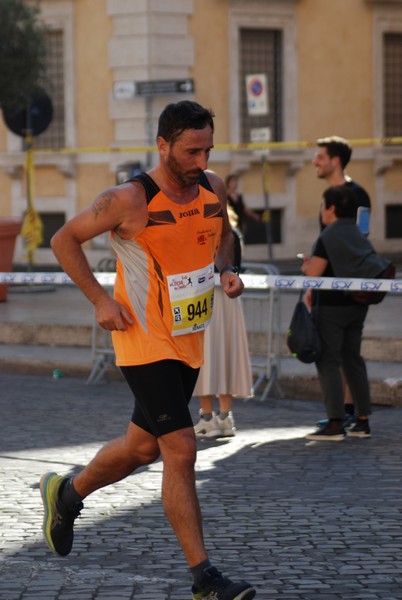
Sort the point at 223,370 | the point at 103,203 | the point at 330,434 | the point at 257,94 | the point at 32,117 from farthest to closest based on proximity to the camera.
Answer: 1. the point at 257,94
2. the point at 32,117
3. the point at 223,370
4. the point at 330,434
5. the point at 103,203

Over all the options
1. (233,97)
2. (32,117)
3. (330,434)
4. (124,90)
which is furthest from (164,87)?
(330,434)

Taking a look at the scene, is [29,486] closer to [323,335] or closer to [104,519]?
[104,519]

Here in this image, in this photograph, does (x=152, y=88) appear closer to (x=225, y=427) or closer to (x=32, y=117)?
(x=32, y=117)

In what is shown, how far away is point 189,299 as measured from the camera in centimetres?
596

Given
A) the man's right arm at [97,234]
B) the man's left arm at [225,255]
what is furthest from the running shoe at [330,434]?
the man's right arm at [97,234]

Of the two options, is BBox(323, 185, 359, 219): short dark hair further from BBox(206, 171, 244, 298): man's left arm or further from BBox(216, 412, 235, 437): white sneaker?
BBox(206, 171, 244, 298): man's left arm

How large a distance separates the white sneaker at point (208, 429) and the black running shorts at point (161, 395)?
4006 mm

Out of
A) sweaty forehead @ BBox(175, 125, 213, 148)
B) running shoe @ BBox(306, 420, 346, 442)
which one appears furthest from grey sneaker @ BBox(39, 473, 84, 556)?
running shoe @ BBox(306, 420, 346, 442)

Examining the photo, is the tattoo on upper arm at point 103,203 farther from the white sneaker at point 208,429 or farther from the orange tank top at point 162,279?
the white sneaker at point 208,429

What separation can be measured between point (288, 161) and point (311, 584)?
848 inches

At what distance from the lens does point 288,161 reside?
89.3ft

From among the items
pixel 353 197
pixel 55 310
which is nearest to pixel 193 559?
pixel 353 197

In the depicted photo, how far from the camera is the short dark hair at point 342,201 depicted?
9.62 meters

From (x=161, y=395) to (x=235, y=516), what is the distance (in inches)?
64.2
